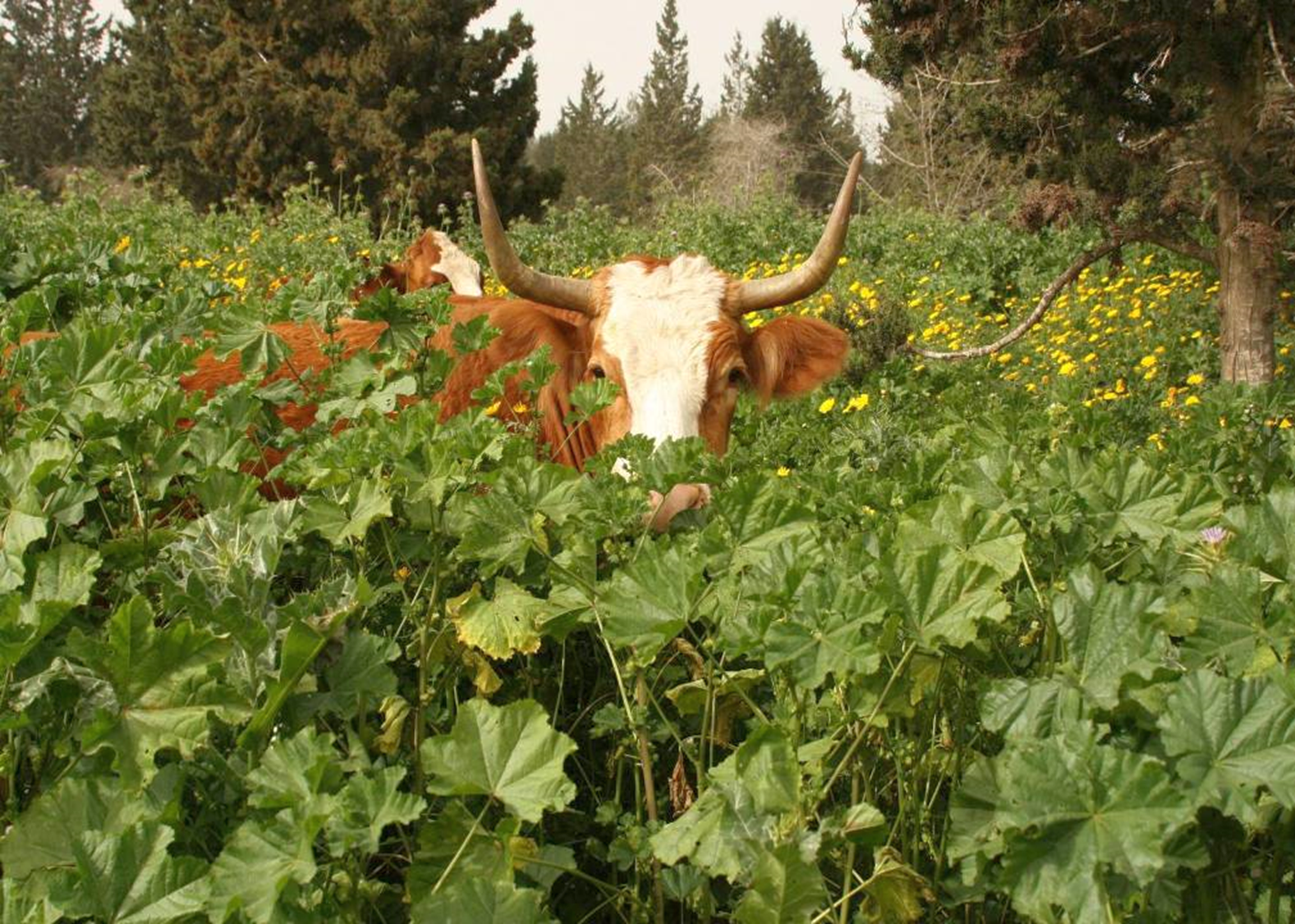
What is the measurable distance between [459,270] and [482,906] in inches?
208

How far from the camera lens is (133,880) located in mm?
1267

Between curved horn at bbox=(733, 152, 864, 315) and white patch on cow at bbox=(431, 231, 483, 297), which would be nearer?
curved horn at bbox=(733, 152, 864, 315)

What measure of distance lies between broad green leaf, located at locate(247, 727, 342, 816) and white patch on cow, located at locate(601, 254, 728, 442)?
8.23 ft

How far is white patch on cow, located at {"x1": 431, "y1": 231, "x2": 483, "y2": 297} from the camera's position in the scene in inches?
244

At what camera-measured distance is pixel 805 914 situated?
1.29m

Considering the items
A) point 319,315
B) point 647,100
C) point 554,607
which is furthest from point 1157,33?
point 647,100

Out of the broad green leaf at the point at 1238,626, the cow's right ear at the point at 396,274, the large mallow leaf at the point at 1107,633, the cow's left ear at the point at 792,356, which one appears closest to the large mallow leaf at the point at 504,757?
the large mallow leaf at the point at 1107,633

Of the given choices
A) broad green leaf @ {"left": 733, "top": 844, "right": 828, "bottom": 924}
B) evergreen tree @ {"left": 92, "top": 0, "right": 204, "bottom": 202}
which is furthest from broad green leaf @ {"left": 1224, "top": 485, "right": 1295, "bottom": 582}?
evergreen tree @ {"left": 92, "top": 0, "right": 204, "bottom": 202}

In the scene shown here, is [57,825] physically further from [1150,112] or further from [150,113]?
[150,113]

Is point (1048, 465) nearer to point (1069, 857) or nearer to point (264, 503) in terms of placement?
point (1069, 857)

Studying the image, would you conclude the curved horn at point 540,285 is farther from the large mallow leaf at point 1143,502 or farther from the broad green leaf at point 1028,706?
the broad green leaf at point 1028,706

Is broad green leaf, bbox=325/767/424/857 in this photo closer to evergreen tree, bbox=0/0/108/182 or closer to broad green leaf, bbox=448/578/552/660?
broad green leaf, bbox=448/578/552/660

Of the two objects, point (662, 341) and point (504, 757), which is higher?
point (662, 341)

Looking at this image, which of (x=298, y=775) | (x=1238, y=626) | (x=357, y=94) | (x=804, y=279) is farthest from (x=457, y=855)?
(x=357, y=94)
